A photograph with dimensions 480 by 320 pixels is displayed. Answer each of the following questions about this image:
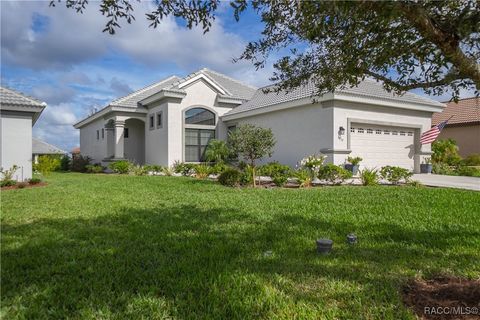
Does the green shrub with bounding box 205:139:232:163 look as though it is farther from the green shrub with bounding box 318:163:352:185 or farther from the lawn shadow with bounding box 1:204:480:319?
the lawn shadow with bounding box 1:204:480:319

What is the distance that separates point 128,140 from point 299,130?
13.7 meters

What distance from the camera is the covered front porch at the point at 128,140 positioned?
23.3 metres

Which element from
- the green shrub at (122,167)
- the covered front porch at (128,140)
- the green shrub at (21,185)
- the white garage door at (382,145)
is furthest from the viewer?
the covered front porch at (128,140)

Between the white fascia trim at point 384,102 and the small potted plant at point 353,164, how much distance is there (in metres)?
2.70

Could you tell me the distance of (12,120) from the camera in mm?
14062

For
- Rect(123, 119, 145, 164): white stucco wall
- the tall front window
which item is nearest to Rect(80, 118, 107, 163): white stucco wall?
Rect(123, 119, 145, 164): white stucco wall

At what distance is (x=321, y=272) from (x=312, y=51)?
2.73 metres

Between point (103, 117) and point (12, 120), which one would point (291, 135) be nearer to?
point (12, 120)

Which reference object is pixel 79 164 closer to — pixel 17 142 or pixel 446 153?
pixel 17 142

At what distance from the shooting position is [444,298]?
341 cm

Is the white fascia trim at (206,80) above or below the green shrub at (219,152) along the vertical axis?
above

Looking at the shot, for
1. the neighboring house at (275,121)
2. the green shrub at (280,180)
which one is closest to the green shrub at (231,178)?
the green shrub at (280,180)

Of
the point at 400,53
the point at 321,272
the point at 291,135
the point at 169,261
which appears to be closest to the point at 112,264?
the point at 169,261

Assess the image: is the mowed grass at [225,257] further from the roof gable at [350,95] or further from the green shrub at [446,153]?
the green shrub at [446,153]
